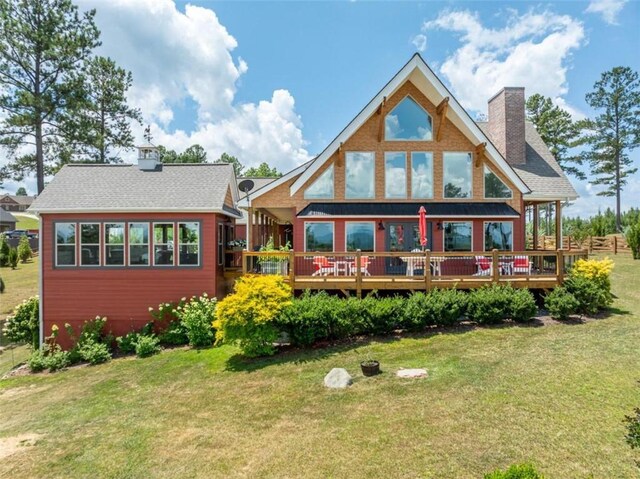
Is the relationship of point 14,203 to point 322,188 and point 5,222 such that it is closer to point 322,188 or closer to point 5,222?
point 5,222

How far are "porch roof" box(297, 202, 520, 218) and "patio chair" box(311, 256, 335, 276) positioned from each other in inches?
90.9

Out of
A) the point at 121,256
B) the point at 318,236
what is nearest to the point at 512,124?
the point at 318,236

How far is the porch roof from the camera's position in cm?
1428

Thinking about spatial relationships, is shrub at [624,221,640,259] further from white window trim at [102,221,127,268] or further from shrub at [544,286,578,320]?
white window trim at [102,221,127,268]

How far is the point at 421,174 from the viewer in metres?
15.2

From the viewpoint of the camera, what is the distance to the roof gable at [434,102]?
45.6ft

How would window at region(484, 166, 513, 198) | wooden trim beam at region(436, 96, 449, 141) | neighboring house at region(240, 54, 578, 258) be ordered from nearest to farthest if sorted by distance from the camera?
wooden trim beam at region(436, 96, 449, 141)
neighboring house at region(240, 54, 578, 258)
window at region(484, 166, 513, 198)

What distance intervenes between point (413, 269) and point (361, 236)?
3056 mm

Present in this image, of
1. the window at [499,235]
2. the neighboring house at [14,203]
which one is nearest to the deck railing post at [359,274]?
the window at [499,235]

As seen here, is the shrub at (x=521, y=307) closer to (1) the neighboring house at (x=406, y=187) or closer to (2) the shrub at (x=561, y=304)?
(2) the shrub at (x=561, y=304)

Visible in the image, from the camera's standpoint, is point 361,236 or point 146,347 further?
point 361,236

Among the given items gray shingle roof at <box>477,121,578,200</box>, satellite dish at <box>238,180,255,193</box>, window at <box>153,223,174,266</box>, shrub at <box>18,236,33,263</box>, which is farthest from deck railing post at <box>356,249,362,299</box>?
shrub at <box>18,236,33,263</box>

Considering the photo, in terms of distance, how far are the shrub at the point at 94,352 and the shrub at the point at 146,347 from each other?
1.16 metres

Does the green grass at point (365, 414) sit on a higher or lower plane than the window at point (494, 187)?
lower
